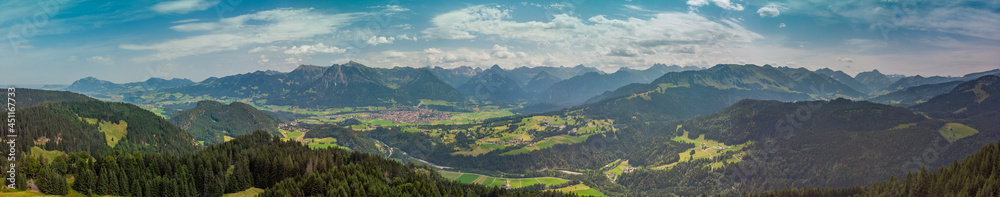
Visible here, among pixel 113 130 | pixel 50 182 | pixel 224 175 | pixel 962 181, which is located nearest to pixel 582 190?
pixel 962 181

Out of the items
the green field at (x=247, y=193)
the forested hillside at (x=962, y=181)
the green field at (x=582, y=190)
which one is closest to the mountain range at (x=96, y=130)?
the green field at (x=247, y=193)

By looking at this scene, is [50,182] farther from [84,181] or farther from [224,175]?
[224,175]

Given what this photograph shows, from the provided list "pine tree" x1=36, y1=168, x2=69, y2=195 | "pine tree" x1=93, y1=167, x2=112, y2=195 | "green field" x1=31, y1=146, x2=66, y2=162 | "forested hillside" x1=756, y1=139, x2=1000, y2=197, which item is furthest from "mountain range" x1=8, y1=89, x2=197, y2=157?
"forested hillside" x1=756, y1=139, x2=1000, y2=197

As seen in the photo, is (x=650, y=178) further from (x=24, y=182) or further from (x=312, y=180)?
(x=24, y=182)

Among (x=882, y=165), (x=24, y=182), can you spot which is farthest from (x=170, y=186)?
(x=882, y=165)

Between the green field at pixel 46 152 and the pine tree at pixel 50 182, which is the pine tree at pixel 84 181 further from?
the green field at pixel 46 152
